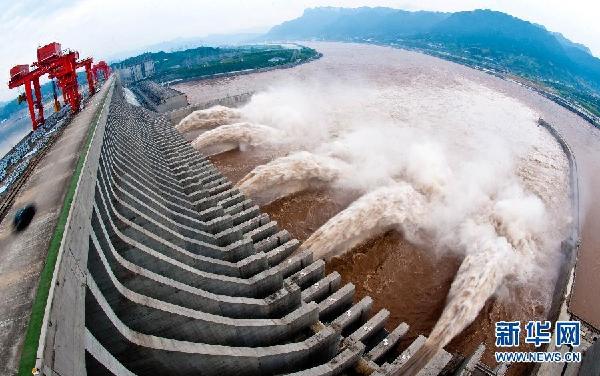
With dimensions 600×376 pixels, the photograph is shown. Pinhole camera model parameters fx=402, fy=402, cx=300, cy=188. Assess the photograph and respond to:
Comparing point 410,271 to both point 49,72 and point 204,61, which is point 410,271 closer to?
point 49,72

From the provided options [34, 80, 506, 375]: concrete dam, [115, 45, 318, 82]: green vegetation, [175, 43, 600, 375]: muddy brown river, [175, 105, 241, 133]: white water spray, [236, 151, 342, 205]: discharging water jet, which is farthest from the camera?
[115, 45, 318, 82]: green vegetation

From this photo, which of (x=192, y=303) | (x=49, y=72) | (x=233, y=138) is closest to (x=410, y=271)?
(x=192, y=303)

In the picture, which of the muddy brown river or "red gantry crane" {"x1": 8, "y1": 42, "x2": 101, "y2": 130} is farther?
"red gantry crane" {"x1": 8, "y1": 42, "x2": 101, "y2": 130}

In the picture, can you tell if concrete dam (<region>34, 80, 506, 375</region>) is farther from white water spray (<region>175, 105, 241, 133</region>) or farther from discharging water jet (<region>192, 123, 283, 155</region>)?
white water spray (<region>175, 105, 241, 133</region>)

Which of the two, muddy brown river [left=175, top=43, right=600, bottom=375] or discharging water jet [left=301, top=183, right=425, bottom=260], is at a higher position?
discharging water jet [left=301, top=183, right=425, bottom=260]

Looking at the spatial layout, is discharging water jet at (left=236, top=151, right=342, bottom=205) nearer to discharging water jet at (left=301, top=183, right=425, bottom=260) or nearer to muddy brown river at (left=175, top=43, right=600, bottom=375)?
muddy brown river at (left=175, top=43, right=600, bottom=375)

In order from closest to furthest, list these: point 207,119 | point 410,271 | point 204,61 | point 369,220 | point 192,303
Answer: point 192,303 → point 410,271 → point 369,220 → point 207,119 → point 204,61

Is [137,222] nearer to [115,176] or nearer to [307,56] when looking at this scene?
[115,176]

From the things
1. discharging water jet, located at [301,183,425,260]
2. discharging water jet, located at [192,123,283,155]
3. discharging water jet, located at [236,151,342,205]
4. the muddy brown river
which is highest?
discharging water jet, located at [192,123,283,155]

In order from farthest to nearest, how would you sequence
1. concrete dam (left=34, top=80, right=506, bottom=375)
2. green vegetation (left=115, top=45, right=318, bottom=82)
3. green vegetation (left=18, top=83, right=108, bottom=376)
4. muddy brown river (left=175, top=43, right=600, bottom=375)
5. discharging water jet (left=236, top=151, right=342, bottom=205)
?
green vegetation (left=115, top=45, right=318, bottom=82) < discharging water jet (left=236, top=151, right=342, bottom=205) < muddy brown river (left=175, top=43, right=600, bottom=375) < concrete dam (left=34, top=80, right=506, bottom=375) < green vegetation (left=18, top=83, right=108, bottom=376)

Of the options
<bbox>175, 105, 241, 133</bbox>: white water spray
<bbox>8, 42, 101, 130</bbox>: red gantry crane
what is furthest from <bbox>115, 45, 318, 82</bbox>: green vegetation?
<bbox>8, 42, 101, 130</bbox>: red gantry crane
